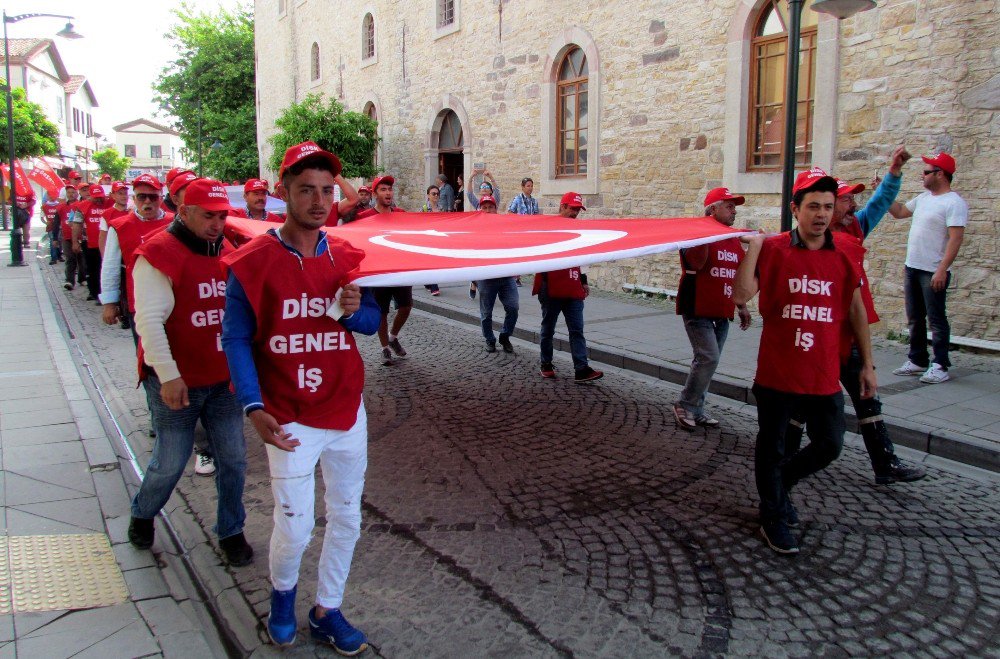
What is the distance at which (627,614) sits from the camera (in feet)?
10.9

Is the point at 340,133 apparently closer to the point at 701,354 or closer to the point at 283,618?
the point at 701,354

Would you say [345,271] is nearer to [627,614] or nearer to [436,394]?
[627,614]

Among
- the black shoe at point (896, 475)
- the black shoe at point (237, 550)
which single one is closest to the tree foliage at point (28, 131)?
the black shoe at point (237, 550)

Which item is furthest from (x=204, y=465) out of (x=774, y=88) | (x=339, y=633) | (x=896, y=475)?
(x=774, y=88)

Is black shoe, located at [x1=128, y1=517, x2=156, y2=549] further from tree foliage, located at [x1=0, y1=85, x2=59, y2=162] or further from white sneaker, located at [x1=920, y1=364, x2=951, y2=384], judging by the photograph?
tree foliage, located at [x1=0, y1=85, x2=59, y2=162]

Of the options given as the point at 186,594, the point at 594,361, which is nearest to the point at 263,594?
the point at 186,594

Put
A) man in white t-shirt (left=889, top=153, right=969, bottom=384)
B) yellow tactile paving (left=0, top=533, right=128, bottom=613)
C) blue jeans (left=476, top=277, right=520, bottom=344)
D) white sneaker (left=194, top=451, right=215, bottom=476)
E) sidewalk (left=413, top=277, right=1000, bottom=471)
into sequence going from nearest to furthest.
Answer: yellow tactile paving (left=0, top=533, right=128, bottom=613) → white sneaker (left=194, top=451, right=215, bottom=476) → sidewalk (left=413, top=277, right=1000, bottom=471) → man in white t-shirt (left=889, top=153, right=969, bottom=384) → blue jeans (left=476, top=277, right=520, bottom=344)

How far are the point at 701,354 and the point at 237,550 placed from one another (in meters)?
3.62

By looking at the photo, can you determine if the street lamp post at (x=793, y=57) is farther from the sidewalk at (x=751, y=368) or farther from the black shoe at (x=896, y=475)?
the black shoe at (x=896, y=475)

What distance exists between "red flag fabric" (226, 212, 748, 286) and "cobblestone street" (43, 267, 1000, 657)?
139cm

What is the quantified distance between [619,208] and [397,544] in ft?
34.3

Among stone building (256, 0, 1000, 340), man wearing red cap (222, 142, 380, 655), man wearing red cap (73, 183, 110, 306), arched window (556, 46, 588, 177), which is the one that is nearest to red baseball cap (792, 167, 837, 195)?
man wearing red cap (222, 142, 380, 655)

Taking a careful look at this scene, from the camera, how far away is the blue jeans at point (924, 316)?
7.15 meters

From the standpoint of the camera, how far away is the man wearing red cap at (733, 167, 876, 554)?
3803 millimetres
